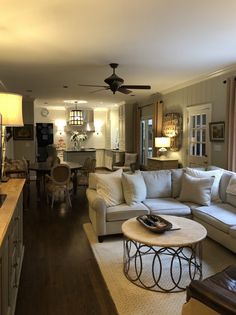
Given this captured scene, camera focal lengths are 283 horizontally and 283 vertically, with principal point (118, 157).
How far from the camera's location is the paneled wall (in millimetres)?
5344

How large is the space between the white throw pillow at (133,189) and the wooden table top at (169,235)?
0.97 metres

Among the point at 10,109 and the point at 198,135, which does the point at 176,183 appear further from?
the point at 10,109

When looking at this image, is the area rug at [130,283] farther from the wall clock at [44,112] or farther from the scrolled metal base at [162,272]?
the wall clock at [44,112]

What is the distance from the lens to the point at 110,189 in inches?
163

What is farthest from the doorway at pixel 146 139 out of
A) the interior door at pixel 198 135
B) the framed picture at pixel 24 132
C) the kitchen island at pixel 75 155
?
the framed picture at pixel 24 132

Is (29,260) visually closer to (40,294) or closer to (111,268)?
(40,294)

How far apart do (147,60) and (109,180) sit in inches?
80.3

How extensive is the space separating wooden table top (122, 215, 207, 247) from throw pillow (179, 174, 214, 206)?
116 centimetres

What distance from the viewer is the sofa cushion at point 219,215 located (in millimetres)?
3486

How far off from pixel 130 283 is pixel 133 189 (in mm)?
1539

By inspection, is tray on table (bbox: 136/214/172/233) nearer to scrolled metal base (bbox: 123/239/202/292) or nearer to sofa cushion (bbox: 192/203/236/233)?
scrolled metal base (bbox: 123/239/202/292)

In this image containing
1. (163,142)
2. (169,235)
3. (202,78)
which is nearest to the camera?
(169,235)

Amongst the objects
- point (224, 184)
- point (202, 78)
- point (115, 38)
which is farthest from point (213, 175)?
point (115, 38)

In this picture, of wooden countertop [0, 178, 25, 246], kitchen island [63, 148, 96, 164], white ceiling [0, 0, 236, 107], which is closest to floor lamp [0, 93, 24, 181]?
wooden countertop [0, 178, 25, 246]
